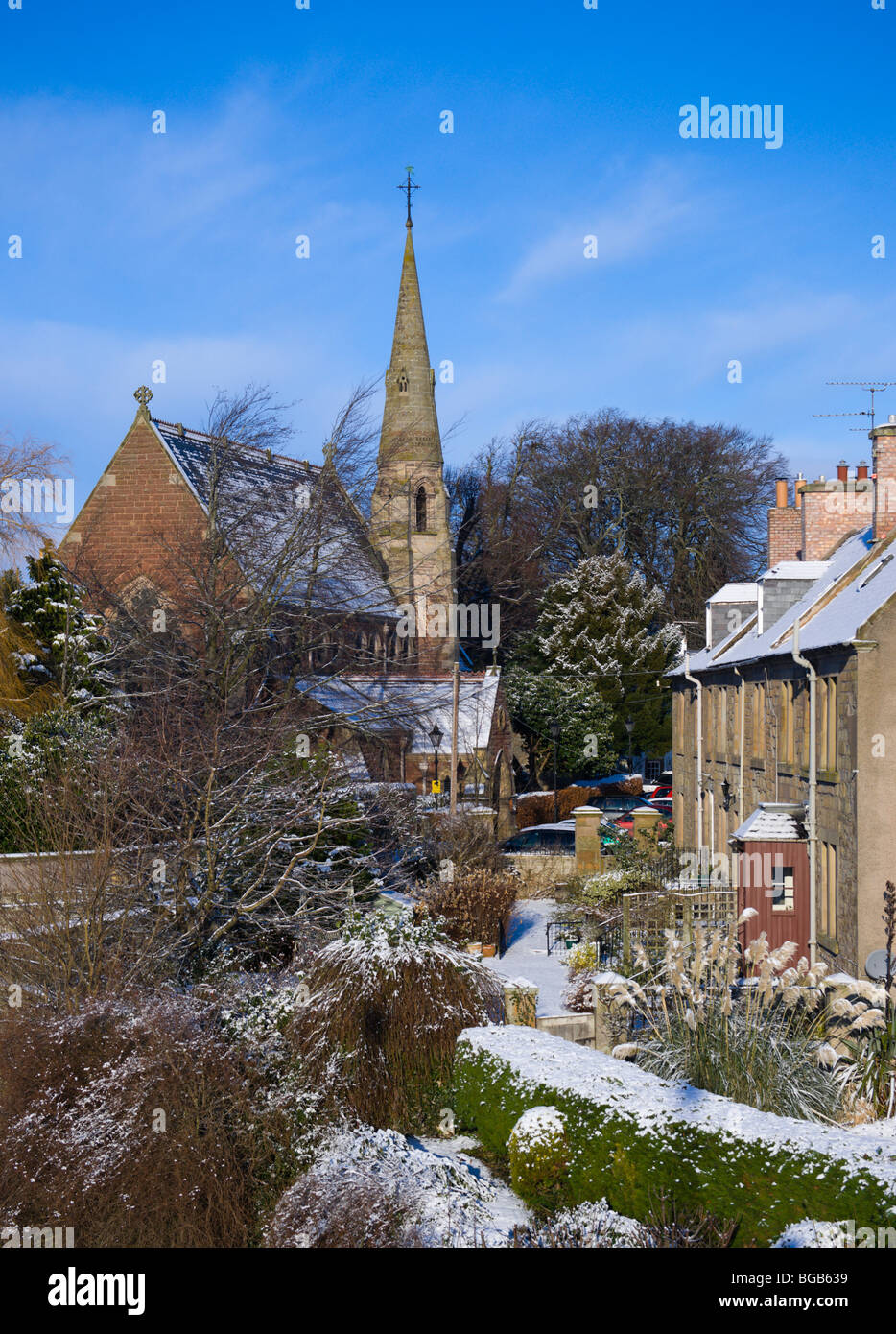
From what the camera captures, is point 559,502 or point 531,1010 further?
point 559,502

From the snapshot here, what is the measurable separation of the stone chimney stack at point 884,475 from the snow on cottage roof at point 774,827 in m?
4.87

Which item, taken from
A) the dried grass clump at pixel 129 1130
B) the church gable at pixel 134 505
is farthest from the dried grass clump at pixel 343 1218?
the church gable at pixel 134 505

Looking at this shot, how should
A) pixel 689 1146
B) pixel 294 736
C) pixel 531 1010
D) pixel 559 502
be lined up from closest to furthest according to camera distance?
pixel 689 1146 < pixel 531 1010 < pixel 294 736 < pixel 559 502

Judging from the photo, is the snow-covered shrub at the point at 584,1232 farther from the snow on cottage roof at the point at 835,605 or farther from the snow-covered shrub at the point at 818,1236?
the snow on cottage roof at the point at 835,605

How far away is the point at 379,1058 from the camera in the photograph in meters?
12.2

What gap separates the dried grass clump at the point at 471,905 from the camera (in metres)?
20.2

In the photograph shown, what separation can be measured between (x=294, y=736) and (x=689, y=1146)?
14307mm

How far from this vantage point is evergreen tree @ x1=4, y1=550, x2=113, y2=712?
72.5 feet

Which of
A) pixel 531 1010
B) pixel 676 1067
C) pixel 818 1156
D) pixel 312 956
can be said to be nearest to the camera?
pixel 818 1156

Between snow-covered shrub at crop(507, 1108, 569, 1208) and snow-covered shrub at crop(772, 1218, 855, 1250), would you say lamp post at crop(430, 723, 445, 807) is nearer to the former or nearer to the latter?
snow-covered shrub at crop(507, 1108, 569, 1208)

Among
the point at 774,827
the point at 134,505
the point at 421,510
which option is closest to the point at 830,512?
the point at 774,827

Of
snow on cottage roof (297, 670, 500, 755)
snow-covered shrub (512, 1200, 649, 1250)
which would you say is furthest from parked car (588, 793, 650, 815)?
snow-covered shrub (512, 1200, 649, 1250)
